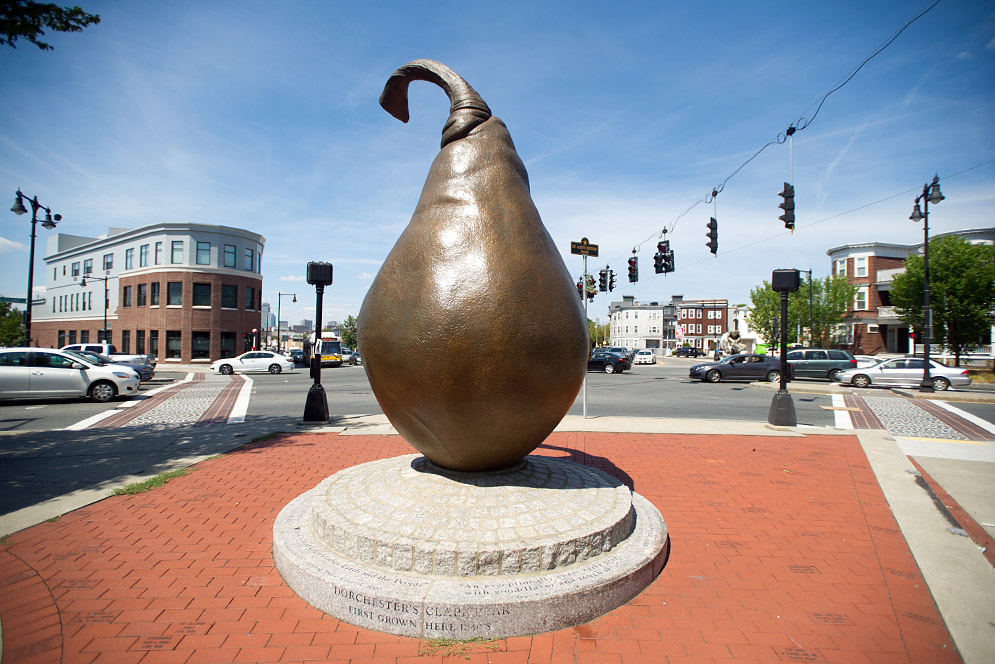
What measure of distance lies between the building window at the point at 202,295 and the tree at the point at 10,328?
18.2 meters

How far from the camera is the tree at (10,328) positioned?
4262 centimetres

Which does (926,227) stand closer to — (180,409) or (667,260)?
(667,260)

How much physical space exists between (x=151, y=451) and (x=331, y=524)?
236 inches

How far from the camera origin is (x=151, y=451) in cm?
803

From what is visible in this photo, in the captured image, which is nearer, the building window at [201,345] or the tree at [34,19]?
the tree at [34,19]

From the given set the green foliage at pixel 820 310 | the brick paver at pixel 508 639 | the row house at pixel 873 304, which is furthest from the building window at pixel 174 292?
the row house at pixel 873 304

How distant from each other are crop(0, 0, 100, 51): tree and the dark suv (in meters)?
28.0

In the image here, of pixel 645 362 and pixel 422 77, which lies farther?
pixel 645 362

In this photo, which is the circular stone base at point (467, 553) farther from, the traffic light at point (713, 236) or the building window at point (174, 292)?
the building window at point (174, 292)

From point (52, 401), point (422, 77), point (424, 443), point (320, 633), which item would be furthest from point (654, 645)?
point (52, 401)

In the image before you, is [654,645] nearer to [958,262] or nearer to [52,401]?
[52,401]

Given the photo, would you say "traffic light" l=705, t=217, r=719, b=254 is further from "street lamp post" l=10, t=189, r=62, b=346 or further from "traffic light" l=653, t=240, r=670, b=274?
"street lamp post" l=10, t=189, r=62, b=346

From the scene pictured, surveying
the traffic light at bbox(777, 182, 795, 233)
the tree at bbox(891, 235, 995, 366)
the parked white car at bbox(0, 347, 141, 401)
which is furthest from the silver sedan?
the parked white car at bbox(0, 347, 141, 401)

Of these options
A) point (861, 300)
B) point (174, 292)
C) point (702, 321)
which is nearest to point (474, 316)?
point (174, 292)
